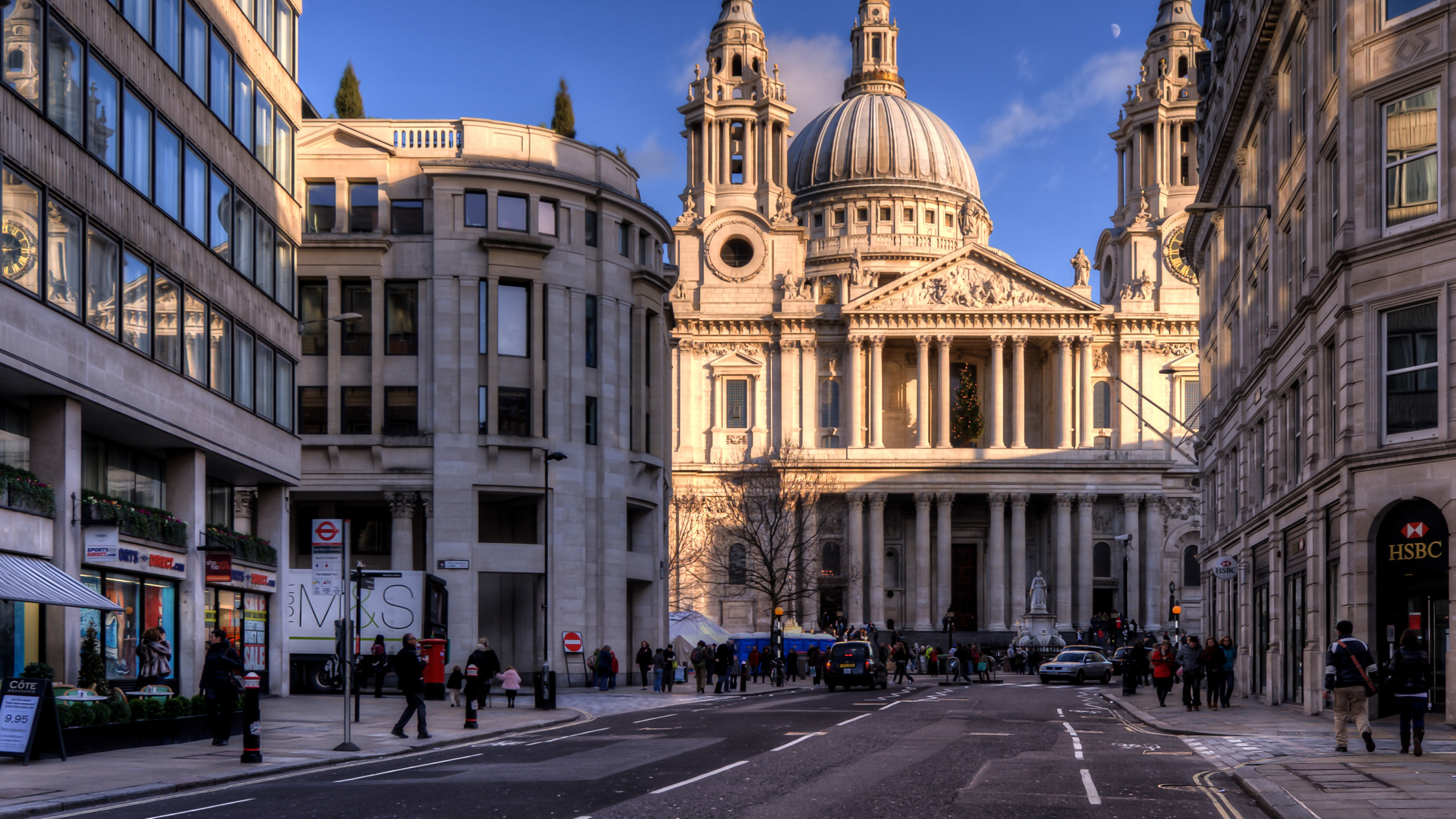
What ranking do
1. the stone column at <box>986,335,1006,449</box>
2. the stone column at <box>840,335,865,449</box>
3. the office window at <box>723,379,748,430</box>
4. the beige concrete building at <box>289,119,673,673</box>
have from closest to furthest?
the beige concrete building at <box>289,119,673,673</box>, the stone column at <box>986,335,1006,449</box>, the stone column at <box>840,335,865,449</box>, the office window at <box>723,379,748,430</box>

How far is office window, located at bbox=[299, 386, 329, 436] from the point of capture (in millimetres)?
54375

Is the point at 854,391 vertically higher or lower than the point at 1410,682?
higher

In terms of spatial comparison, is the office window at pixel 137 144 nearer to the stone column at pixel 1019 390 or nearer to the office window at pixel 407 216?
Result: the office window at pixel 407 216

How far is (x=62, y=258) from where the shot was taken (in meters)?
27.4

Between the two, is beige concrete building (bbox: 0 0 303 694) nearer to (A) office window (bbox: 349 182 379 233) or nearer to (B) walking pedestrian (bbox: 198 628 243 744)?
(B) walking pedestrian (bbox: 198 628 243 744)

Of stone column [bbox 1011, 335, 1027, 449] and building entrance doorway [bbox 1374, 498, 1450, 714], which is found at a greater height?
stone column [bbox 1011, 335, 1027, 449]

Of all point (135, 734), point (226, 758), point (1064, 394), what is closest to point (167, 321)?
point (135, 734)

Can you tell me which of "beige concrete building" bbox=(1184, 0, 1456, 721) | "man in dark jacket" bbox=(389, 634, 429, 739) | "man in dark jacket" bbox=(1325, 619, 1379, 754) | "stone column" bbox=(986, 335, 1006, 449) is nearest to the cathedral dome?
"stone column" bbox=(986, 335, 1006, 449)

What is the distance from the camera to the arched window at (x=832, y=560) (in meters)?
103

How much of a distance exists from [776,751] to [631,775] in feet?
13.5

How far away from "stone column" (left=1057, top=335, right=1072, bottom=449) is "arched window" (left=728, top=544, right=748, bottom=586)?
21494 mm

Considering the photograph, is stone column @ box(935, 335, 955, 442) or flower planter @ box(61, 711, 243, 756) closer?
flower planter @ box(61, 711, 243, 756)

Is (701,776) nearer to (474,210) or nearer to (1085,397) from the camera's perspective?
(474,210)

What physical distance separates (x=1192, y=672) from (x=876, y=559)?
64.7 meters
